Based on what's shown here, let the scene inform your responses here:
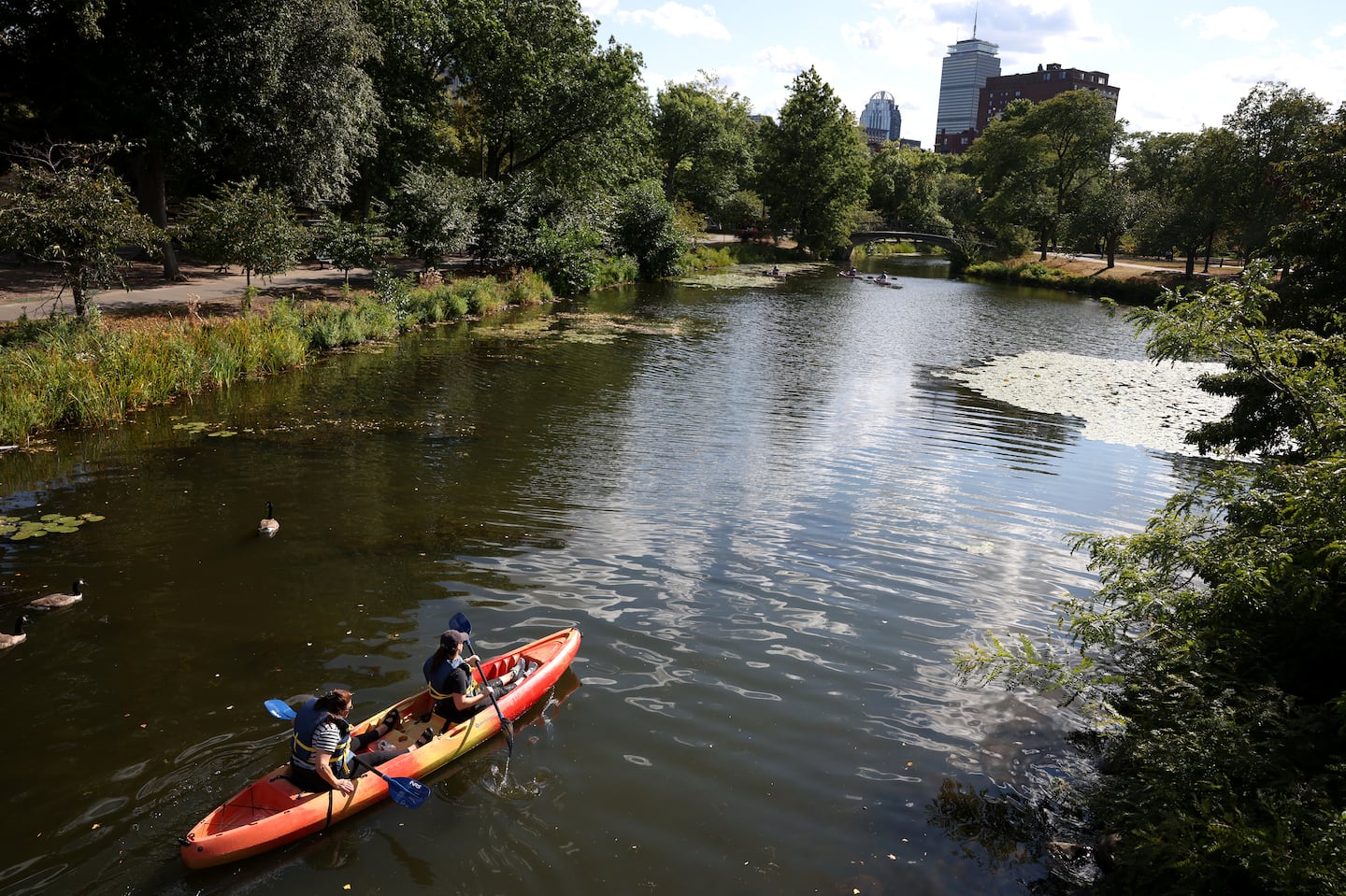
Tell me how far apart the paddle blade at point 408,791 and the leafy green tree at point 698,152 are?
58.1 metres

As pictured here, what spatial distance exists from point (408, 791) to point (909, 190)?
84.5 metres

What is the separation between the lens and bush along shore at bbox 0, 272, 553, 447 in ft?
42.3

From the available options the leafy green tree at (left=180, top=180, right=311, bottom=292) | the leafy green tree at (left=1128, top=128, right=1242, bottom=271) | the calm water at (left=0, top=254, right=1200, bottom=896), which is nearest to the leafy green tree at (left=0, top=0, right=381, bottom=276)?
the leafy green tree at (left=180, top=180, right=311, bottom=292)

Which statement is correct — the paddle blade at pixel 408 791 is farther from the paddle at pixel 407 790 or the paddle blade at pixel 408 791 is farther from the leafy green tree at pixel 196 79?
the leafy green tree at pixel 196 79

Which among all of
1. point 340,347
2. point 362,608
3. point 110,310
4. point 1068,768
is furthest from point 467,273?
point 1068,768

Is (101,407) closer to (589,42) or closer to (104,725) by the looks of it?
(104,725)

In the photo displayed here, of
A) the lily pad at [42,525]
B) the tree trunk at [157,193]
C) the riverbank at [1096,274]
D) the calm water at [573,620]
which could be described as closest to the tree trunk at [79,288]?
the calm water at [573,620]

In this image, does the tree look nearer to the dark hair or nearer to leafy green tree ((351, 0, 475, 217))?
the dark hair

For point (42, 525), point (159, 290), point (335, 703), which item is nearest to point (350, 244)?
point (159, 290)

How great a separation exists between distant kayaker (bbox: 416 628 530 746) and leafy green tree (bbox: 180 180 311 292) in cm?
1680

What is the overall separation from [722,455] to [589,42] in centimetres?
2881

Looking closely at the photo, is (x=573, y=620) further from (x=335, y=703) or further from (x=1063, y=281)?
(x=1063, y=281)

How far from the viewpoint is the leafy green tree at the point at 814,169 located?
6050cm

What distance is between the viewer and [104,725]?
20.7ft
